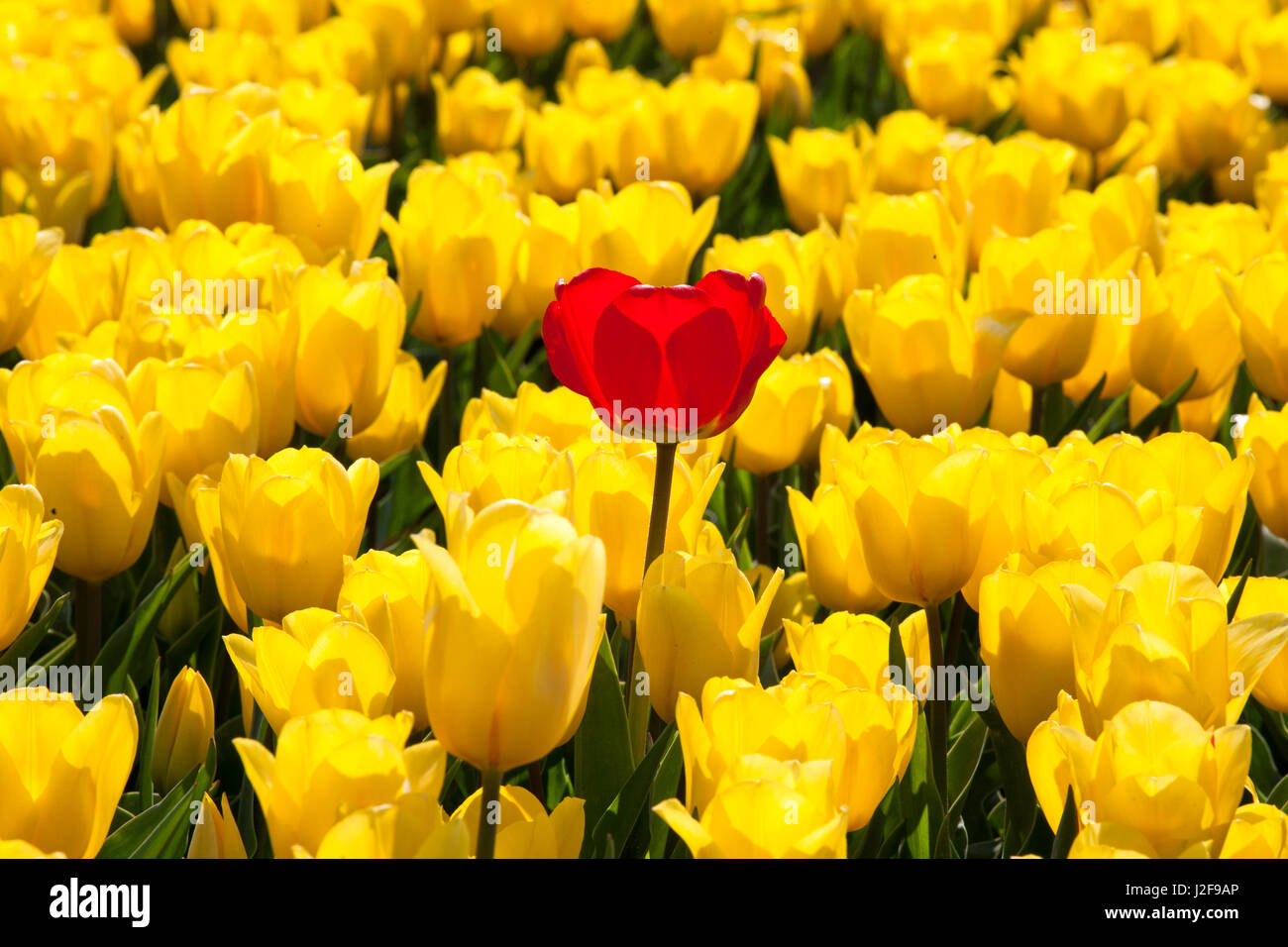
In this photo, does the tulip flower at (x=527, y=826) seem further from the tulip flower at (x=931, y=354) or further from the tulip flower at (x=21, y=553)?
the tulip flower at (x=931, y=354)

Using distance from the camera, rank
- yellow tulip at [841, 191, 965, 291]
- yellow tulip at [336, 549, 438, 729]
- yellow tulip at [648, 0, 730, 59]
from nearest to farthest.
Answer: yellow tulip at [336, 549, 438, 729]
yellow tulip at [841, 191, 965, 291]
yellow tulip at [648, 0, 730, 59]

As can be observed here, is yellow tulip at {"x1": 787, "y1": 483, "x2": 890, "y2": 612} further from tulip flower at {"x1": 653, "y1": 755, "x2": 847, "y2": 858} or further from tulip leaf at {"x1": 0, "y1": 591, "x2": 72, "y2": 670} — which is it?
tulip leaf at {"x1": 0, "y1": 591, "x2": 72, "y2": 670}

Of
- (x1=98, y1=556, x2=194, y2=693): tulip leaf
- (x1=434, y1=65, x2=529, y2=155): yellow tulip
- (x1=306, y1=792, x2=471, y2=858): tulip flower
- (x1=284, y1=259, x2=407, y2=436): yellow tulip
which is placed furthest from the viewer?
(x1=434, y1=65, x2=529, y2=155): yellow tulip

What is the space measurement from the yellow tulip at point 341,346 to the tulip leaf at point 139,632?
11.5 inches

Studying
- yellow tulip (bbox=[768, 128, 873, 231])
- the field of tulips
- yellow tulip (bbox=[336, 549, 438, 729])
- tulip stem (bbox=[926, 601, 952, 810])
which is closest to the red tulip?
the field of tulips

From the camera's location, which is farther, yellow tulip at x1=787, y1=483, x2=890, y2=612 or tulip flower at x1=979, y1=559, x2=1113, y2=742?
yellow tulip at x1=787, y1=483, x2=890, y2=612

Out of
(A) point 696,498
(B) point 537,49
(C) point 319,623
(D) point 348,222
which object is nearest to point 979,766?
(A) point 696,498

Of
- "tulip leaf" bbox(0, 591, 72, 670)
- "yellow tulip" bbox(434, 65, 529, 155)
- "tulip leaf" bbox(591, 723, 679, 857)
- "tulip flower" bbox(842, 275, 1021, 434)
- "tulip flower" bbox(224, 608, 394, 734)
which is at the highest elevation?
"yellow tulip" bbox(434, 65, 529, 155)

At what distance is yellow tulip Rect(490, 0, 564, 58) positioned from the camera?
13.4 ft

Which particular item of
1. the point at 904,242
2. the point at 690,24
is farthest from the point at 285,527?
the point at 690,24

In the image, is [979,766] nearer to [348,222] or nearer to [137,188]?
[348,222]

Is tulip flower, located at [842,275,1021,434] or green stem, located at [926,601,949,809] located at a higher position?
tulip flower, located at [842,275,1021,434]

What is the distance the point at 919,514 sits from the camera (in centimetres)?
147

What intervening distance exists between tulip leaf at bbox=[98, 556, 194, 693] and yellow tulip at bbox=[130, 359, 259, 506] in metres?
0.09
